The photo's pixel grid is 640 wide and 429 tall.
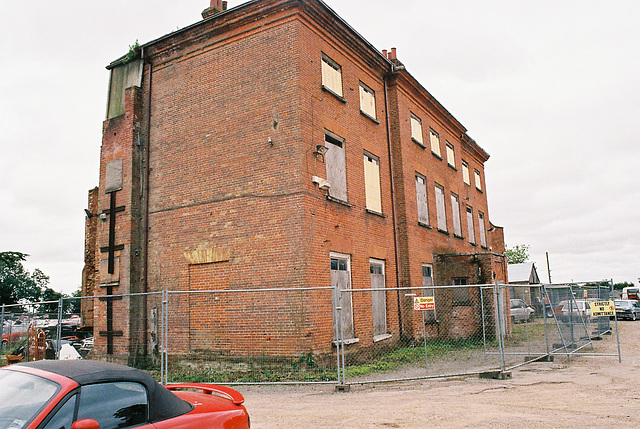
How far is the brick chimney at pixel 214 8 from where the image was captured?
15156 mm

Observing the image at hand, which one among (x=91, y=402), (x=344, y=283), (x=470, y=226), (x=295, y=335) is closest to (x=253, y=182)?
(x=344, y=283)

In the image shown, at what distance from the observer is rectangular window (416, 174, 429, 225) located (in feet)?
60.2

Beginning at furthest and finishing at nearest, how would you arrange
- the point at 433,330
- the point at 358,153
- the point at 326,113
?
the point at 433,330, the point at 358,153, the point at 326,113

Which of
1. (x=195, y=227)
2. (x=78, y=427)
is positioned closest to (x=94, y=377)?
(x=78, y=427)

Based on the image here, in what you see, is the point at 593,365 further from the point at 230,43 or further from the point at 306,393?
the point at 230,43

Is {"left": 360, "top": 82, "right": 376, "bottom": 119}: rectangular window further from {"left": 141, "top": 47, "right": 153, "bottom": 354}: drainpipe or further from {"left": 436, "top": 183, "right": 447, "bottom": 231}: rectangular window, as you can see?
{"left": 141, "top": 47, "right": 153, "bottom": 354}: drainpipe

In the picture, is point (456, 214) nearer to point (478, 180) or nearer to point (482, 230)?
point (482, 230)

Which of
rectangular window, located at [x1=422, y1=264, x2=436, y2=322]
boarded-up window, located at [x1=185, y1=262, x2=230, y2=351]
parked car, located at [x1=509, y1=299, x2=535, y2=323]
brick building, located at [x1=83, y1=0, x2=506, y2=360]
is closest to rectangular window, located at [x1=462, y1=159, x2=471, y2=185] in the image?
rectangular window, located at [x1=422, y1=264, x2=436, y2=322]

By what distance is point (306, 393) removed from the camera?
359 inches

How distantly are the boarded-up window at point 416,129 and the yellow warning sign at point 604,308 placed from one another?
8330 millimetres

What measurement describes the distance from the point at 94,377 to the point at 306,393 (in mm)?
5905

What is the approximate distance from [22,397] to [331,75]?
12127mm

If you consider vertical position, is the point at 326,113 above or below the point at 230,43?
below

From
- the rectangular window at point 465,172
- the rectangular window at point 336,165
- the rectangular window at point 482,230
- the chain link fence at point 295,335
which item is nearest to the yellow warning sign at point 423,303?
the chain link fence at point 295,335
